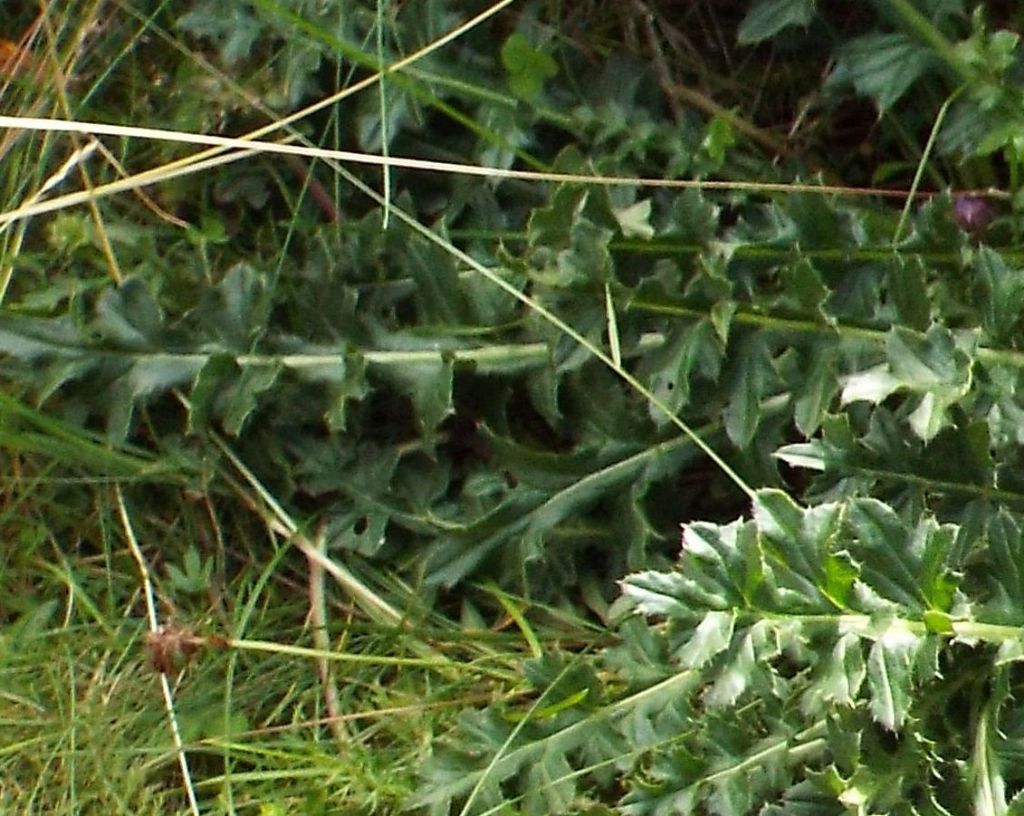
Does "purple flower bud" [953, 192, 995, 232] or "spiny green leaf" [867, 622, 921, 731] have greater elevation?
"purple flower bud" [953, 192, 995, 232]

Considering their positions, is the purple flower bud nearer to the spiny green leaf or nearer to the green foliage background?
the green foliage background

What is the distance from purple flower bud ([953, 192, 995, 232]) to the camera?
116cm

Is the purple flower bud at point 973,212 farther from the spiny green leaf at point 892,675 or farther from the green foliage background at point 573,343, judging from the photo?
the spiny green leaf at point 892,675

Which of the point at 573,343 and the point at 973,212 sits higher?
the point at 973,212

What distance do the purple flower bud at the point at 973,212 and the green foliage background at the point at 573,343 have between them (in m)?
0.01

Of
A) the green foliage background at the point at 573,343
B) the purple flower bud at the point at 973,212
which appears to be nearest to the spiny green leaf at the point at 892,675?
the green foliage background at the point at 573,343

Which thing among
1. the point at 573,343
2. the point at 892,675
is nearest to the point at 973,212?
the point at 573,343

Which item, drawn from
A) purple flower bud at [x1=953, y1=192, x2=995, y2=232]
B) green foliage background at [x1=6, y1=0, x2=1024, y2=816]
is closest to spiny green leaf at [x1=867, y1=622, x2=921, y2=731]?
green foliage background at [x1=6, y1=0, x2=1024, y2=816]

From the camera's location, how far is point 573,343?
113cm

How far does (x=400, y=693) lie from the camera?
122cm

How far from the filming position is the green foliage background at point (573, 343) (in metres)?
0.98

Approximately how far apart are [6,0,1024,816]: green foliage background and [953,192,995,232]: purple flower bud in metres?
0.01

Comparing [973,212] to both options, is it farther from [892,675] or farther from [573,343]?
[892,675]

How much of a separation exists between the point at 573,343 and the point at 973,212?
397 mm
